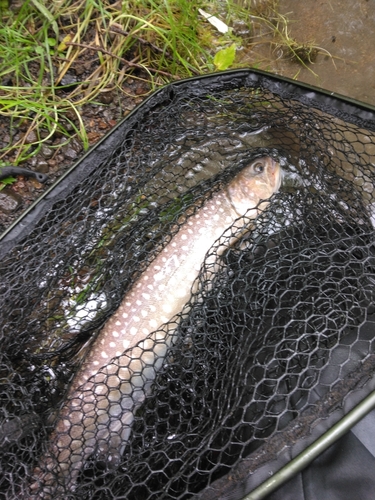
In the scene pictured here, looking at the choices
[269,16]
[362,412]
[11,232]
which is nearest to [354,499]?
[362,412]

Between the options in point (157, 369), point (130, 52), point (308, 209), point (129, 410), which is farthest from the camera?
point (130, 52)

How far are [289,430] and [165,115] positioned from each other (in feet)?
4.27

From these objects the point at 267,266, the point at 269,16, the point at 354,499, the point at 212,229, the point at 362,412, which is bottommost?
the point at 354,499

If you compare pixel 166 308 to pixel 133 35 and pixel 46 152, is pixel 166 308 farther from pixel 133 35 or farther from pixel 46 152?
pixel 133 35

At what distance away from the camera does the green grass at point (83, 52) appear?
2209 mm

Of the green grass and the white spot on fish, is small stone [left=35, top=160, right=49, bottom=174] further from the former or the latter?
the white spot on fish

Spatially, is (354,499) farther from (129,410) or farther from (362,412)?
(129,410)

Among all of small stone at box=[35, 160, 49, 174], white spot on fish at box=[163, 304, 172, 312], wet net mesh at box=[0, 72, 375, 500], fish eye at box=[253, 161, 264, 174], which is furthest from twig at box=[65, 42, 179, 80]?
white spot on fish at box=[163, 304, 172, 312]

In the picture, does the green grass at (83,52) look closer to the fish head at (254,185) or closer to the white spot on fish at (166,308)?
the fish head at (254,185)

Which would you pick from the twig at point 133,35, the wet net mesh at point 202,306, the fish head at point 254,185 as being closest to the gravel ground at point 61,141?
the twig at point 133,35

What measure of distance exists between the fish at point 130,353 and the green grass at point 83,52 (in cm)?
90

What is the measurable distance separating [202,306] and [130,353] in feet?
1.02

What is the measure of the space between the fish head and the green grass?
84cm

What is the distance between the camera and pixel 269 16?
254 centimetres
